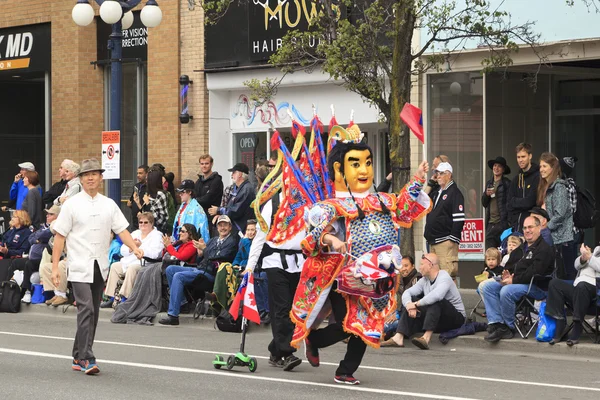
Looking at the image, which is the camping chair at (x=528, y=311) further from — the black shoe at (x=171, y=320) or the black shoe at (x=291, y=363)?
the black shoe at (x=171, y=320)

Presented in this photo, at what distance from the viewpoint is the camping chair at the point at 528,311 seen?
13844 millimetres

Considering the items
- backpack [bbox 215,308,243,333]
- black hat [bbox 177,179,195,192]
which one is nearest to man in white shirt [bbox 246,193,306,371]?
backpack [bbox 215,308,243,333]

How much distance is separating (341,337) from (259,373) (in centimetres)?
111

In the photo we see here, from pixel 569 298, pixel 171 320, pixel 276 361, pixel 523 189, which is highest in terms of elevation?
pixel 523 189

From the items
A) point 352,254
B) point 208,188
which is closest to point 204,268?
point 208,188

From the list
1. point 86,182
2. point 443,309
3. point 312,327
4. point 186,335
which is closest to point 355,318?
point 312,327

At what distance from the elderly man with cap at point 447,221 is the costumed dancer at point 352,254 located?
18.0 feet

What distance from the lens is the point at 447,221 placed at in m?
16.0

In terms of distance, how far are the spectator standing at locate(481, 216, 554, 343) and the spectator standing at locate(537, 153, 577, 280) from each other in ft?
2.03

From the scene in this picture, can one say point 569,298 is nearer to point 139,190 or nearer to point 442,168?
point 442,168

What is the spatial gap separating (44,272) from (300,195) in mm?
9047

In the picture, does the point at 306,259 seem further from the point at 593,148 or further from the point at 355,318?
the point at 593,148

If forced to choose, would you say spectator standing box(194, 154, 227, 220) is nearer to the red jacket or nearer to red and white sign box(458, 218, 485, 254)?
the red jacket

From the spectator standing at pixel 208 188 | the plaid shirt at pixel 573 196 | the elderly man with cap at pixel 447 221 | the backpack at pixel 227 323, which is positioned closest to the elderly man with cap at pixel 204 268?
the backpack at pixel 227 323
